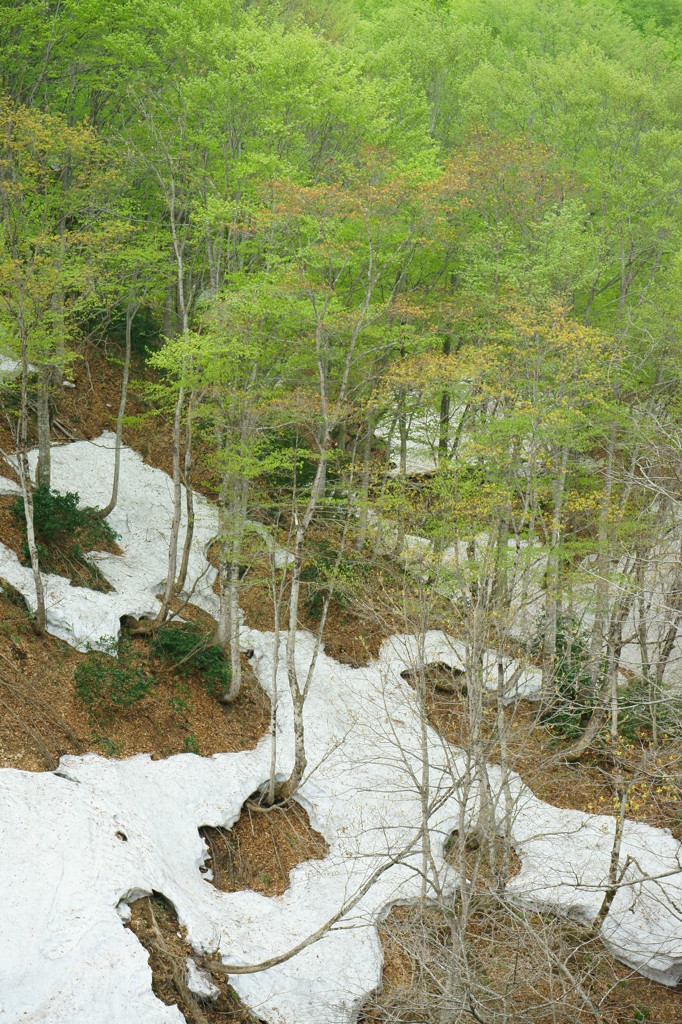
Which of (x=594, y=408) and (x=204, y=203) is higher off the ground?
(x=204, y=203)

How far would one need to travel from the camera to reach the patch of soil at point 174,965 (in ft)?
27.4

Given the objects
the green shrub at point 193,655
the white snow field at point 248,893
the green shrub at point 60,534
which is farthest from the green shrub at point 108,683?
the green shrub at point 60,534

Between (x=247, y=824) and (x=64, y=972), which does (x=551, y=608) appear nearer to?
(x=247, y=824)

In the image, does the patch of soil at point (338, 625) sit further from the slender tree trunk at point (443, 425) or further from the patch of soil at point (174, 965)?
the patch of soil at point (174, 965)

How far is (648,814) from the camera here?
46.4 feet

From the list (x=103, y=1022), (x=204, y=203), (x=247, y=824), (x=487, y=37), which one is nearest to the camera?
(x=103, y=1022)

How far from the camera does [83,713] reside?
12.1 meters

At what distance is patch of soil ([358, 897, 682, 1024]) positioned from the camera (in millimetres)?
8352

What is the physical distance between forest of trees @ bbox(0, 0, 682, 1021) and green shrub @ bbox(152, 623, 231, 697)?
51 cm

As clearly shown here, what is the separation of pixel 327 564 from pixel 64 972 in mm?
10469

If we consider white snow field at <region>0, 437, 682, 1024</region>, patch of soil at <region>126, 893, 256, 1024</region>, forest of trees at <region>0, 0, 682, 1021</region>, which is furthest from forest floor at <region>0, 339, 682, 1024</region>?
forest of trees at <region>0, 0, 682, 1021</region>

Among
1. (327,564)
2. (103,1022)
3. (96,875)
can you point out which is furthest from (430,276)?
(103,1022)

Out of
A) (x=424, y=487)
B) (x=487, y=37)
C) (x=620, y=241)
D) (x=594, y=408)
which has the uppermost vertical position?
(x=487, y=37)

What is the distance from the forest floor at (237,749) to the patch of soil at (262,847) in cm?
2
